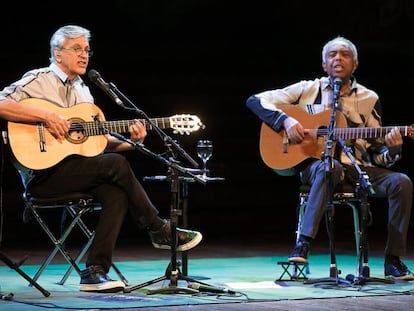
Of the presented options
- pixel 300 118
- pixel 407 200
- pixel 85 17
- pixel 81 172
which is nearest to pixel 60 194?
pixel 81 172

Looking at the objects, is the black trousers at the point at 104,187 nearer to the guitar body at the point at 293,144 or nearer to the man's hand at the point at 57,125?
the man's hand at the point at 57,125

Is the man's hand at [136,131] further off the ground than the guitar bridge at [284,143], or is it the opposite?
the man's hand at [136,131]

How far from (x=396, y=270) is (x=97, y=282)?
6.37 ft

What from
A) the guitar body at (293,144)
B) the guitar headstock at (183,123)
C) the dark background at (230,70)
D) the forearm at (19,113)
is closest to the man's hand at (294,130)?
the guitar body at (293,144)

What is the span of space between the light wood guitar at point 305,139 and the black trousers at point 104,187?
42.8 inches

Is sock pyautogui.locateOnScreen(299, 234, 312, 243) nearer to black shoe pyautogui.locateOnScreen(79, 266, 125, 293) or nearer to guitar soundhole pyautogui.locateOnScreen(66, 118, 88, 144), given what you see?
black shoe pyautogui.locateOnScreen(79, 266, 125, 293)

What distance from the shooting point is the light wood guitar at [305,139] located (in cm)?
572

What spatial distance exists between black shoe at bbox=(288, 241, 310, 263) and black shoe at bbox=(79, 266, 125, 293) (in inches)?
43.2

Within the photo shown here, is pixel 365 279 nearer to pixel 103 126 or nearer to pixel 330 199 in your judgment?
pixel 330 199

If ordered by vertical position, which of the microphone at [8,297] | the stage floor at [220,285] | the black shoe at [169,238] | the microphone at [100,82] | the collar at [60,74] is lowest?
the stage floor at [220,285]

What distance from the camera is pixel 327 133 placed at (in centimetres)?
570

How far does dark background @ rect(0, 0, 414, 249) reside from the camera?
8.58 m

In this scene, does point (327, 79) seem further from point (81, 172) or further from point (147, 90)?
point (147, 90)

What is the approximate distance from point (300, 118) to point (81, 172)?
1.58 metres
